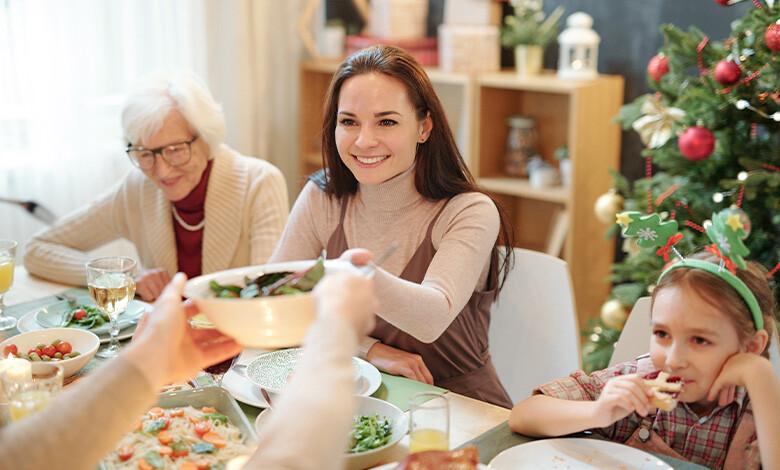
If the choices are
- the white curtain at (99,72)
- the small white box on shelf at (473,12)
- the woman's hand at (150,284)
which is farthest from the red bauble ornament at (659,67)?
the white curtain at (99,72)

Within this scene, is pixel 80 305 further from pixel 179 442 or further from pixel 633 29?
pixel 633 29

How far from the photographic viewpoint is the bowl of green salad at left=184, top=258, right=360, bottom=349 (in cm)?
100

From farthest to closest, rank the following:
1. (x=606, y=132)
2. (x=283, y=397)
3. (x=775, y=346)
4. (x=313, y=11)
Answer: (x=313, y=11) → (x=606, y=132) → (x=775, y=346) → (x=283, y=397)

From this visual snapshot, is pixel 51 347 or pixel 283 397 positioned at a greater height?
pixel 283 397

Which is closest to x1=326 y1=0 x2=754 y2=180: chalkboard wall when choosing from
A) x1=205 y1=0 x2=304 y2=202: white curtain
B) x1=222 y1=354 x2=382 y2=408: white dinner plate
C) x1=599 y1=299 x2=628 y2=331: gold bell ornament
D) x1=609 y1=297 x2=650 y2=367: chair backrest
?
x1=599 y1=299 x2=628 y2=331: gold bell ornament

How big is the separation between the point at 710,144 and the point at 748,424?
3.80 feet

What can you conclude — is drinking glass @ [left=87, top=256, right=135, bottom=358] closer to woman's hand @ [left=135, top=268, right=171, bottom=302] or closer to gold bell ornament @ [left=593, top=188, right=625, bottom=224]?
woman's hand @ [left=135, top=268, right=171, bottom=302]

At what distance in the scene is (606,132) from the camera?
10.8ft

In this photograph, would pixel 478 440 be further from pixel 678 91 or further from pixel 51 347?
pixel 678 91

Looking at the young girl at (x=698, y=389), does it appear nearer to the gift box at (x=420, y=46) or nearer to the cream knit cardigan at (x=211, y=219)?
the cream knit cardigan at (x=211, y=219)

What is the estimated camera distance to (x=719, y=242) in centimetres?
127

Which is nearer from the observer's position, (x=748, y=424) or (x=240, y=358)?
(x=748, y=424)

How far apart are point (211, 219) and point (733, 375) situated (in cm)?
159

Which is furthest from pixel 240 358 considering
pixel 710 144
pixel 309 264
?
pixel 710 144
